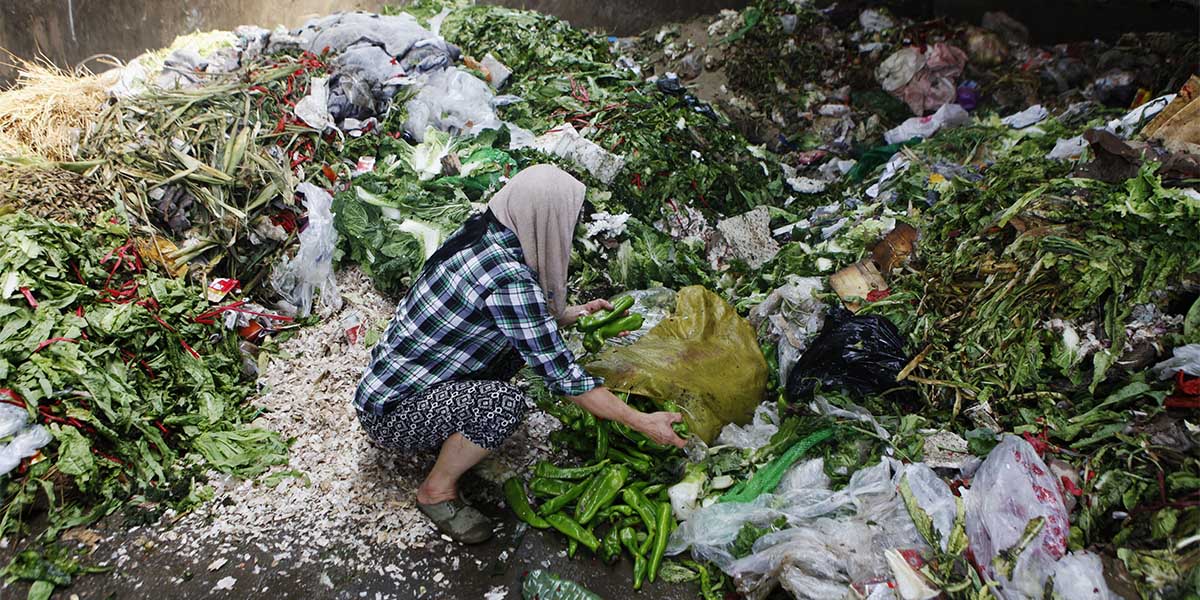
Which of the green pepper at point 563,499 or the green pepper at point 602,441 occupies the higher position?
the green pepper at point 602,441

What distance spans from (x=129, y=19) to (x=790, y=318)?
6.68m

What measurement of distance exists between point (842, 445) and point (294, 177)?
3.68 metres

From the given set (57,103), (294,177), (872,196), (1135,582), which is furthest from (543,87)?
(1135,582)

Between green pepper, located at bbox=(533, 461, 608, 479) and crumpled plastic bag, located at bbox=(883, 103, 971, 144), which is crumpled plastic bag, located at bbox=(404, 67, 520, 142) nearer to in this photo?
green pepper, located at bbox=(533, 461, 608, 479)

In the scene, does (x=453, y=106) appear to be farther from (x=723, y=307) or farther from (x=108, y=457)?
(x=108, y=457)

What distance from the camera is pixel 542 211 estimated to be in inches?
87.6

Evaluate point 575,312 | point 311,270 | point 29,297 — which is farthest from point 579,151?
point 29,297

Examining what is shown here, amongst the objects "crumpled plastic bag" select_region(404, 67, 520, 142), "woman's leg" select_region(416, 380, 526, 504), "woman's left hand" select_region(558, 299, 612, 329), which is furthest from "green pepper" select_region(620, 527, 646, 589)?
"crumpled plastic bag" select_region(404, 67, 520, 142)

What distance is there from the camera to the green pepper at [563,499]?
285cm

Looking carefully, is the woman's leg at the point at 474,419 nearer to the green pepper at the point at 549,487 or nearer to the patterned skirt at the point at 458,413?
the patterned skirt at the point at 458,413

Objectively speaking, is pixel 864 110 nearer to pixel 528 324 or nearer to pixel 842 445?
pixel 842 445

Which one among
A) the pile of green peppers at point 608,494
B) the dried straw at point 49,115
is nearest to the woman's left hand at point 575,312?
the pile of green peppers at point 608,494

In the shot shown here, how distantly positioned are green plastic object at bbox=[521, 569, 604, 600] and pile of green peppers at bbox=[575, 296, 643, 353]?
1.18m

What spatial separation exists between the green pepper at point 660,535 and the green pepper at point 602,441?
37cm
